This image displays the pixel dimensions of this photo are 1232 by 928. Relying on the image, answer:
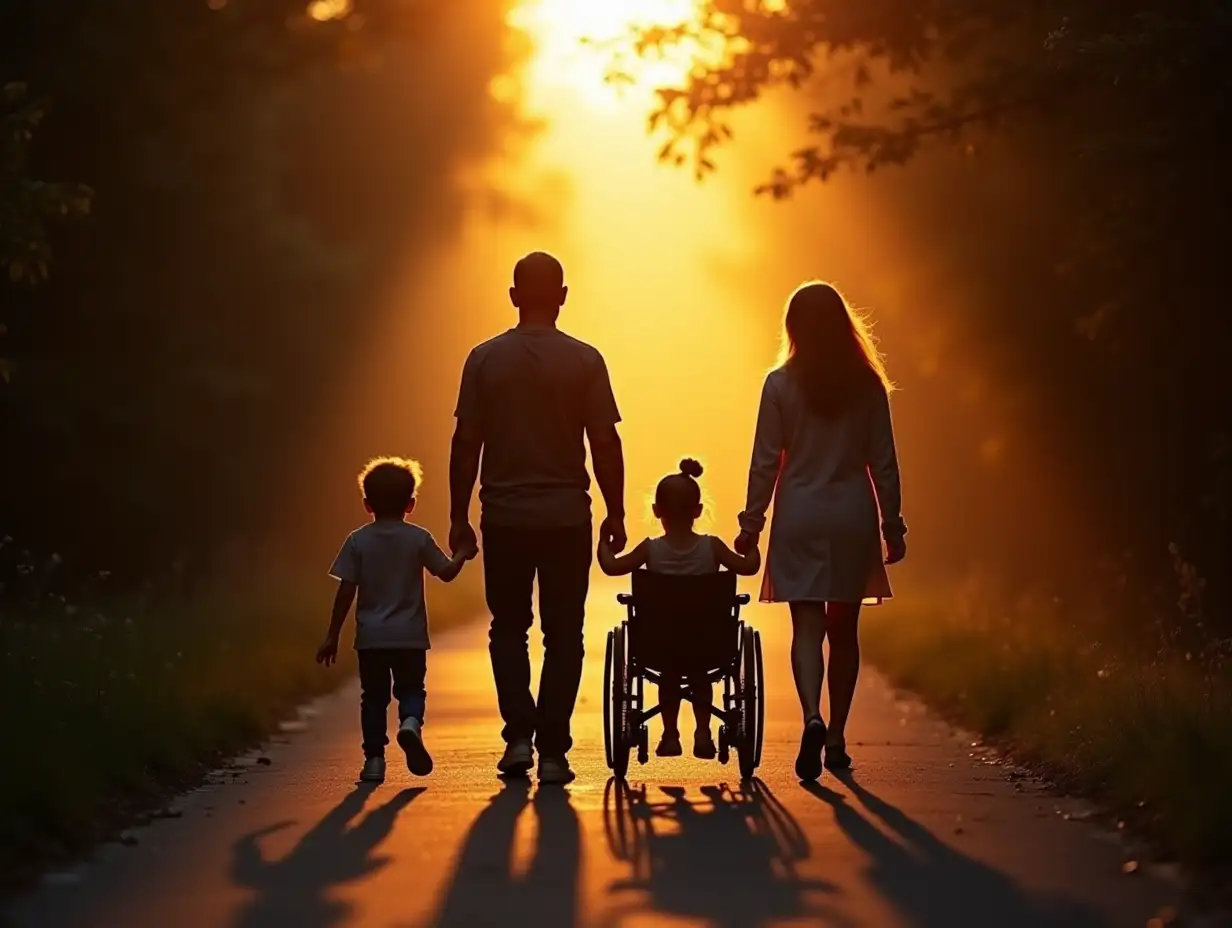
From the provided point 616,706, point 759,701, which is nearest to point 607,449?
point 616,706

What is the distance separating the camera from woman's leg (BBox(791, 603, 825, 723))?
34.6ft

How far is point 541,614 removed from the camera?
10.7 m

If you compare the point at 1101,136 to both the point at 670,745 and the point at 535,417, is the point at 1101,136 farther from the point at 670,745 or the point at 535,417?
the point at 670,745

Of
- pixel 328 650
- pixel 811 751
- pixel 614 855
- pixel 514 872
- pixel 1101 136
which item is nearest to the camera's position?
pixel 514 872

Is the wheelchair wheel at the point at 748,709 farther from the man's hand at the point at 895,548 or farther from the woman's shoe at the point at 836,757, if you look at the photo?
the man's hand at the point at 895,548

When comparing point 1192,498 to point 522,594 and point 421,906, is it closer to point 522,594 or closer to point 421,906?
point 522,594

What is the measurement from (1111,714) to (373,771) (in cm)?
305

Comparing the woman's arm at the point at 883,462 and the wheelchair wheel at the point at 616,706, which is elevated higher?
the woman's arm at the point at 883,462

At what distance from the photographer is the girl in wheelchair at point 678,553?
10591mm

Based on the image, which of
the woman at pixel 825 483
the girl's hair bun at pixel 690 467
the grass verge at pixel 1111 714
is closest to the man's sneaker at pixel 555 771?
the woman at pixel 825 483

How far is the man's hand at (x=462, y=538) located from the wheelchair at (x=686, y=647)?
2.23ft

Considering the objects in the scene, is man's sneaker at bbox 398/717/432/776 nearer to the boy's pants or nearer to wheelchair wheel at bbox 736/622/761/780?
the boy's pants

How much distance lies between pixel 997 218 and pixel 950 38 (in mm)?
5898

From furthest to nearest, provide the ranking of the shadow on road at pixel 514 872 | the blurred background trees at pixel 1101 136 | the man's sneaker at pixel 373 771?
1. the blurred background trees at pixel 1101 136
2. the man's sneaker at pixel 373 771
3. the shadow on road at pixel 514 872
